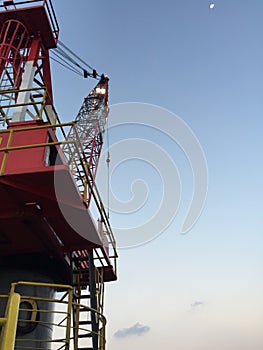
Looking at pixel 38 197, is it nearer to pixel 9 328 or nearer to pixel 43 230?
pixel 43 230

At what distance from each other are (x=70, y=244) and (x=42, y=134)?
3.48 meters

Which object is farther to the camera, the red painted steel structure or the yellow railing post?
the red painted steel structure

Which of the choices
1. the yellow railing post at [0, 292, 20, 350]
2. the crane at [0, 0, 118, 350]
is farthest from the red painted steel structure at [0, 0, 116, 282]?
the yellow railing post at [0, 292, 20, 350]

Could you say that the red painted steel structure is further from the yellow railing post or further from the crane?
the yellow railing post

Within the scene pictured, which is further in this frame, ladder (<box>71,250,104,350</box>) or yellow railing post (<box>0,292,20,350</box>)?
ladder (<box>71,250,104,350</box>)

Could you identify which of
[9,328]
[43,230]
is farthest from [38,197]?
[9,328]

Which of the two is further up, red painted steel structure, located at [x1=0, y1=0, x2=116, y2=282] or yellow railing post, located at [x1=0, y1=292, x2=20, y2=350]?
red painted steel structure, located at [x1=0, y1=0, x2=116, y2=282]

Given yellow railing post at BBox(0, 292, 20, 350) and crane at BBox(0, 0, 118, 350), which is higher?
crane at BBox(0, 0, 118, 350)

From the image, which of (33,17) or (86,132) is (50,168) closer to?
(33,17)

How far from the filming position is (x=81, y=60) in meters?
36.7

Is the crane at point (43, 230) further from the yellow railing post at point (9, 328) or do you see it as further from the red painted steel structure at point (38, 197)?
the yellow railing post at point (9, 328)

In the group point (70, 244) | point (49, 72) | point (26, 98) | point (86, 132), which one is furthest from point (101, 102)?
point (70, 244)

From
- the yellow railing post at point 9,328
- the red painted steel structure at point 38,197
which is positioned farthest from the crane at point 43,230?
the yellow railing post at point 9,328

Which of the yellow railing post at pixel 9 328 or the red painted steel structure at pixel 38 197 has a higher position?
the red painted steel structure at pixel 38 197
